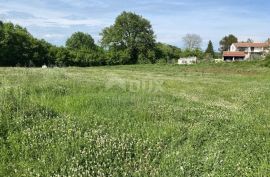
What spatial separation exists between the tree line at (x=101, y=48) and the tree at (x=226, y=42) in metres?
13.5

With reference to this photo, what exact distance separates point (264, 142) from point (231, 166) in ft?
6.51

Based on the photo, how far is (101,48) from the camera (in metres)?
129

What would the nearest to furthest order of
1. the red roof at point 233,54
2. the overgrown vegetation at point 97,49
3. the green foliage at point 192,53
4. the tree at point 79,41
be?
the overgrown vegetation at point 97,49
the tree at point 79,41
the green foliage at point 192,53
the red roof at point 233,54

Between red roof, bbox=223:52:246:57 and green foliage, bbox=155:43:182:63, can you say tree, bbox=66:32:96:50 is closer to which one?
green foliage, bbox=155:43:182:63

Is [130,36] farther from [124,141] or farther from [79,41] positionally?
[124,141]

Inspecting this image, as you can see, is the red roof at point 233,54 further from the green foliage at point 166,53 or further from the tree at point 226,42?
the tree at point 226,42

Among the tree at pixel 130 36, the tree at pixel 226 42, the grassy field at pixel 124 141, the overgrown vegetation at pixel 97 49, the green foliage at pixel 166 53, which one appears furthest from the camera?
the tree at pixel 226 42

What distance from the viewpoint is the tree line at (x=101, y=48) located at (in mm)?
83375

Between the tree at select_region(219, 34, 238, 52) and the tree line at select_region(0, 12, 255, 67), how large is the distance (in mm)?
13462

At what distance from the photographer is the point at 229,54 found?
149000 millimetres

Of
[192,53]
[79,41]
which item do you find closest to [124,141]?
[79,41]

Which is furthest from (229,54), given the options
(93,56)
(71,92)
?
(71,92)

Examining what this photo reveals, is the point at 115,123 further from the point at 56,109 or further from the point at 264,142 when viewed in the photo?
the point at 264,142

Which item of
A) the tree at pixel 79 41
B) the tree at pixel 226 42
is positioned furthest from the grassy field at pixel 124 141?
the tree at pixel 226 42
